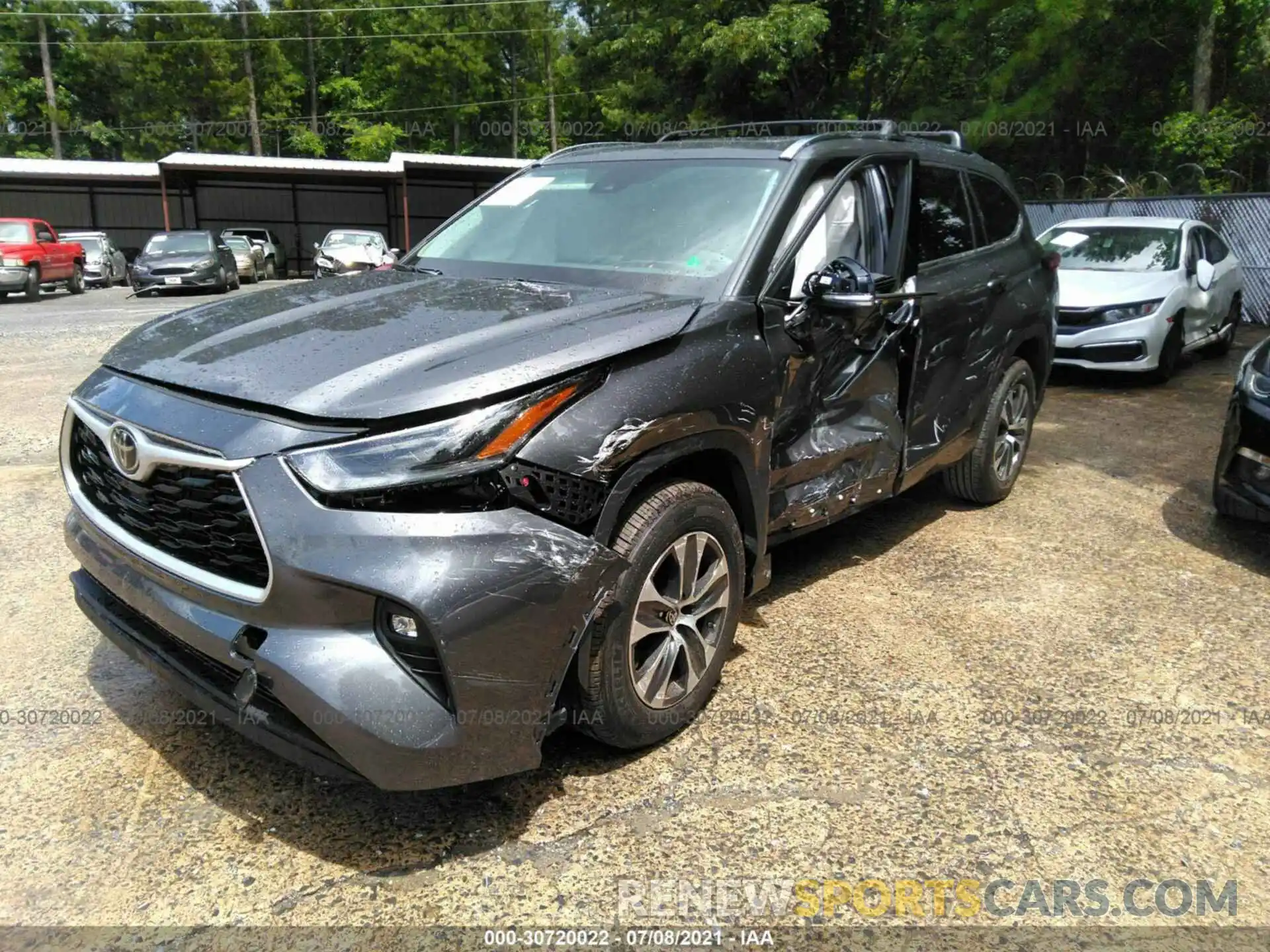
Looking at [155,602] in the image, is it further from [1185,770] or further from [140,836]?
[1185,770]

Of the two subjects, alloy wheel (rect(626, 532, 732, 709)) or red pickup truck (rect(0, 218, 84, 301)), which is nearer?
alloy wheel (rect(626, 532, 732, 709))

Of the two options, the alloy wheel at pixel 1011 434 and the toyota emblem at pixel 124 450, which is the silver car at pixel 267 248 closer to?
the alloy wheel at pixel 1011 434

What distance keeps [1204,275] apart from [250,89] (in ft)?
146

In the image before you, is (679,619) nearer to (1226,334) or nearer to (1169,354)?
(1169,354)

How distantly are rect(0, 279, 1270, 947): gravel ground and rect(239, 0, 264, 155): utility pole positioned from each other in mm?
45012

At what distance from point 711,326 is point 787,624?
146cm

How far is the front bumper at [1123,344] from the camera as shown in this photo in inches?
348

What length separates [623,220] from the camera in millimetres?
3719

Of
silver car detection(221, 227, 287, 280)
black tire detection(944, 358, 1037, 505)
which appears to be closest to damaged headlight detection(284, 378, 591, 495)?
black tire detection(944, 358, 1037, 505)

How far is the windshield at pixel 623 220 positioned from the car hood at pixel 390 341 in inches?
10.7

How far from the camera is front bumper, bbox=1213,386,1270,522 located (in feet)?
15.1

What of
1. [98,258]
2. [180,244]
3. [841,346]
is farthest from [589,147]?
[98,258]

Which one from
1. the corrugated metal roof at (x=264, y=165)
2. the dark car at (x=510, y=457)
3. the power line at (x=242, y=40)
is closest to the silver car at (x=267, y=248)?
the corrugated metal roof at (x=264, y=165)

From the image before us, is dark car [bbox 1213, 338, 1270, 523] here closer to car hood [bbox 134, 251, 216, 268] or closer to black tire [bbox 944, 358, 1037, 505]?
black tire [bbox 944, 358, 1037, 505]
